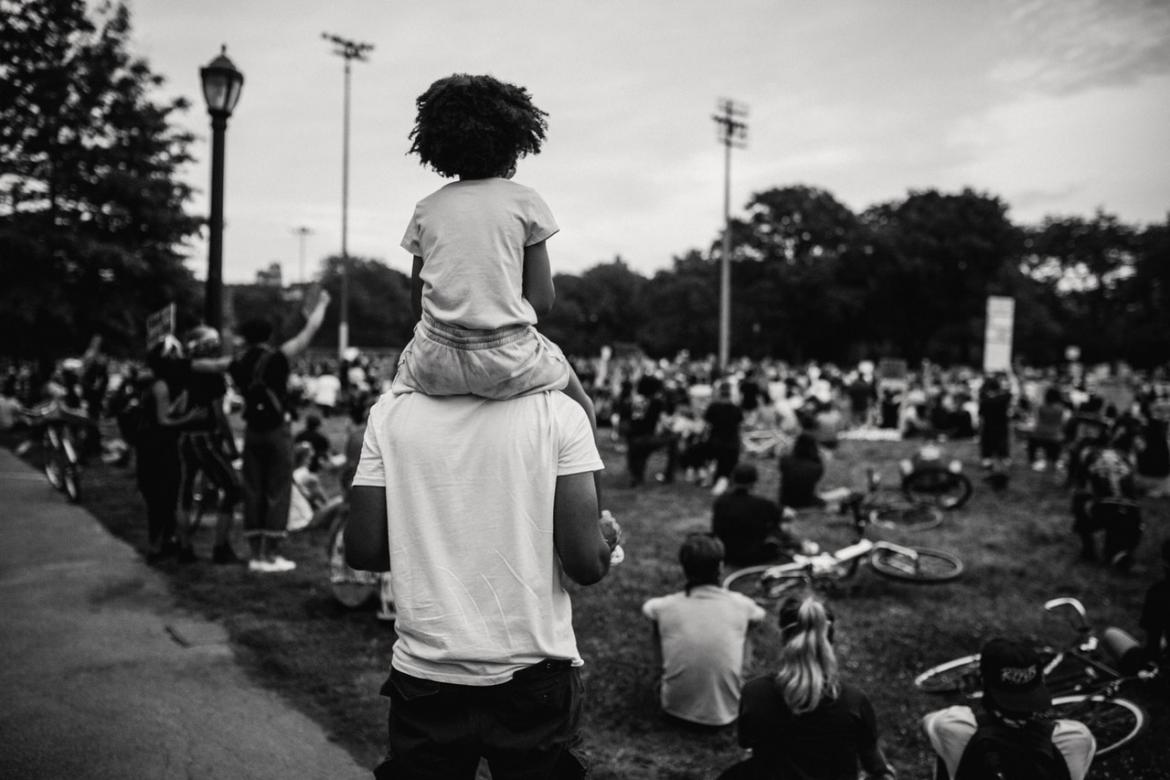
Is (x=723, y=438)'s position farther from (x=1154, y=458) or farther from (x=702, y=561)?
(x=702, y=561)

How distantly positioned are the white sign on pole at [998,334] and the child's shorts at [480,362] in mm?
20190

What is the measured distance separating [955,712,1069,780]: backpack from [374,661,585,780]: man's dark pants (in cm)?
174

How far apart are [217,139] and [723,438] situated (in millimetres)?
8230

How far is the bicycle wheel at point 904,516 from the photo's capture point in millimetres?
10148

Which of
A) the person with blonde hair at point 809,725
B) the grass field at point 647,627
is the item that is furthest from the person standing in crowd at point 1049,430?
the person with blonde hair at point 809,725

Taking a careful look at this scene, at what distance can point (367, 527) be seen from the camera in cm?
170

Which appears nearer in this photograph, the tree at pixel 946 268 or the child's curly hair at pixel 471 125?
the child's curly hair at pixel 471 125

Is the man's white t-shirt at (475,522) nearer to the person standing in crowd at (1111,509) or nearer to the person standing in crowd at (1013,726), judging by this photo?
the person standing in crowd at (1013,726)

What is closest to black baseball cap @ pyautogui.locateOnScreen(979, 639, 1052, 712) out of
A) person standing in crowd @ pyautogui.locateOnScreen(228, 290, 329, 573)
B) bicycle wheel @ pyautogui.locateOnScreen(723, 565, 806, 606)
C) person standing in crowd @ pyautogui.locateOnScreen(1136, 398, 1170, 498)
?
bicycle wheel @ pyautogui.locateOnScreen(723, 565, 806, 606)

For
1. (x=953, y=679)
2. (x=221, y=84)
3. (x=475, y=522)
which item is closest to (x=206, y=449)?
(x=221, y=84)

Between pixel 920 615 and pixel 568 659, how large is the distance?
6.05 meters

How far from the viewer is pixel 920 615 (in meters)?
6.76

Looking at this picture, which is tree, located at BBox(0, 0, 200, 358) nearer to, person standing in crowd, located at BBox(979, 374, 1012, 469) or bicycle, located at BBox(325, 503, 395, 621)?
bicycle, located at BBox(325, 503, 395, 621)

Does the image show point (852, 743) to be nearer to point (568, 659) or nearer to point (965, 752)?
point (965, 752)
